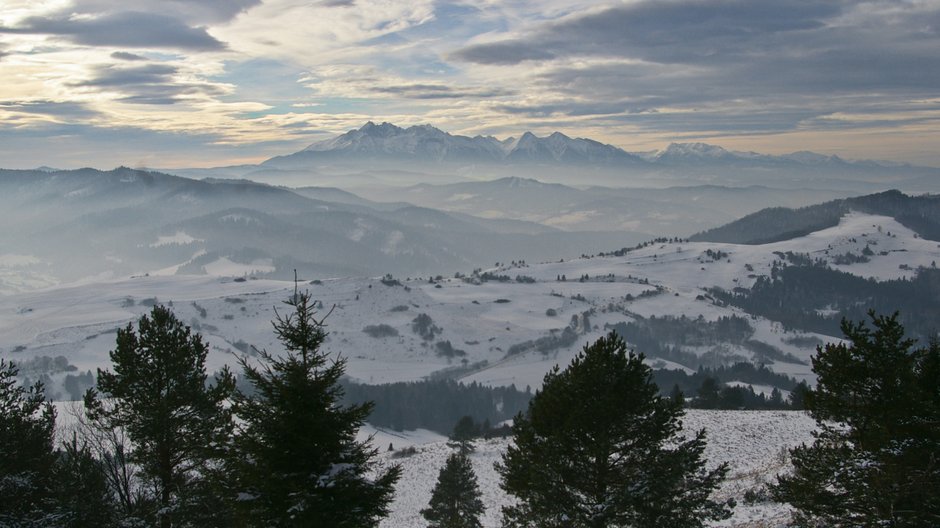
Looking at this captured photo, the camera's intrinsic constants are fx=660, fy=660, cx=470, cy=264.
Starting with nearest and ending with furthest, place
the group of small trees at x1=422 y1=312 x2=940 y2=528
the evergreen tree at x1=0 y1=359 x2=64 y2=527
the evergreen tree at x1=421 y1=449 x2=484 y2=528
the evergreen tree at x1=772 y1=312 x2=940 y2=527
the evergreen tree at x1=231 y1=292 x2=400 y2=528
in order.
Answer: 1. the evergreen tree at x1=231 y1=292 x2=400 y2=528
2. the evergreen tree at x1=772 y1=312 x2=940 y2=527
3. the group of small trees at x1=422 y1=312 x2=940 y2=528
4. the evergreen tree at x1=0 y1=359 x2=64 y2=527
5. the evergreen tree at x1=421 y1=449 x2=484 y2=528

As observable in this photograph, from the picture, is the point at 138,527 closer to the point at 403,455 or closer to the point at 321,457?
the point at 321,457

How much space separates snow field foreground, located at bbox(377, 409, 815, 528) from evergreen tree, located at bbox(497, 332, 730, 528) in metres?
11.6

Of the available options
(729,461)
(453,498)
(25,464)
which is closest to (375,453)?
(25,464)

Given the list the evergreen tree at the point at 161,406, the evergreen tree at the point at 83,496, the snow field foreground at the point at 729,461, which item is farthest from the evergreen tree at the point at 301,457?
the snow field foreground at the point at 729,461

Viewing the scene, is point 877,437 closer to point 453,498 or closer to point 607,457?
point 607,457

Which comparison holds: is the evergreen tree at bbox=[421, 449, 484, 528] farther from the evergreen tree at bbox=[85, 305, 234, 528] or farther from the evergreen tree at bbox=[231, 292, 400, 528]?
the evergreen tree at bbox=[231, 292, 400, 528]

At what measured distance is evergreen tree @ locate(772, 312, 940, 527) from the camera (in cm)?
1481

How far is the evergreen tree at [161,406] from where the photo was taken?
18000 millimetres

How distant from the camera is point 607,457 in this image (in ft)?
54.2

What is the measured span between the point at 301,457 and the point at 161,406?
6.34 meters

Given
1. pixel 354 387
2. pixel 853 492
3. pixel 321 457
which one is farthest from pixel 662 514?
pixel 354 387

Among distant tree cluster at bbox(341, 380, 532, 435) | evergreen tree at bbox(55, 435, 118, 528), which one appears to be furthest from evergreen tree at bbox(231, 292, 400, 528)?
distant tree cluster at bbox(341, 380, 532, 435)

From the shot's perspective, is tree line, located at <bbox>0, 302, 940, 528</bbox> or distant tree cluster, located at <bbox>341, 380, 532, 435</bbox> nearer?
tree line, located at <bbox>0, 302, 940, 528</bbox>

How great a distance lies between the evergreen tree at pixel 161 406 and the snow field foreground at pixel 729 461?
13486 mm
